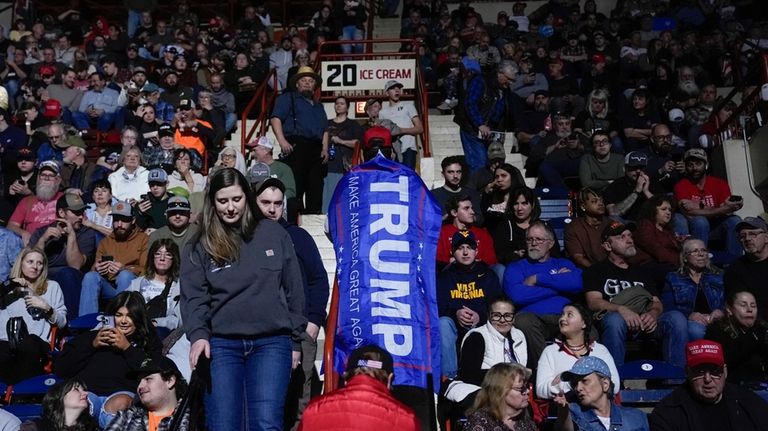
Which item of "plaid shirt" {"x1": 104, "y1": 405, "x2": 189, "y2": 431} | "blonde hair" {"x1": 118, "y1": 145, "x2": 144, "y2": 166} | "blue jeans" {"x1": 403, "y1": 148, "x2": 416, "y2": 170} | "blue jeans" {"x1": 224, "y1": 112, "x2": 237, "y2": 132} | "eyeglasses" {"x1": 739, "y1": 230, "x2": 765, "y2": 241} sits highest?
"blue jeans" {"x1": 224, "y1": 112, "x2": 237, "y2": 132}

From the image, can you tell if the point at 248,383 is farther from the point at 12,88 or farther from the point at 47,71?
the point at 12,88

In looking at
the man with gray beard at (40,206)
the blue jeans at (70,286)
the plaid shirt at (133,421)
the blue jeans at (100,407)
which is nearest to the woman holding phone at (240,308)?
the plaid shirt at (133,421)

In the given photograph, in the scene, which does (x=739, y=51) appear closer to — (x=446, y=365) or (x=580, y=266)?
(x=580, y=266)

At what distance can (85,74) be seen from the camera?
14852 millimetres

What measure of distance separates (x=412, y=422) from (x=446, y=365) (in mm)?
2434

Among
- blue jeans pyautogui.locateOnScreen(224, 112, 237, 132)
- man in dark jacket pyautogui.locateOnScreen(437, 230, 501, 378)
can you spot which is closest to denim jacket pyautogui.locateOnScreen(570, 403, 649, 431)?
man in dark jacket pyautogui.locateOnScreen(437, 230, 501, 378)

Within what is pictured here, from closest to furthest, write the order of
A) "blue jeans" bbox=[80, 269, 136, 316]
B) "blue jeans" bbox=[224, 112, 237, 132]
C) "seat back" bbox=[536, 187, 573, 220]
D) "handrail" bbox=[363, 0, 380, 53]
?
"blue jeans" bbox=[80, 269, 136, 316], "seat back" bbox=[536, 187, 573, 220], "blue jeans" bbox=[224, 112, 237, 132], "handrail" bbox=[363, 0, 380, 53]

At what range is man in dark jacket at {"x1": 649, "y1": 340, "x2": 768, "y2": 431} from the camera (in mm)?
6000

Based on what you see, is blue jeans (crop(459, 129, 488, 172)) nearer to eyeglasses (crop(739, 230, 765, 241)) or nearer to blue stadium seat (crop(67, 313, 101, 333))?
eyeglasses (crop(739, 230, 765, 241))

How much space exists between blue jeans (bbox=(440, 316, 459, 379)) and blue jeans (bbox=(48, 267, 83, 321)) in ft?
11.5

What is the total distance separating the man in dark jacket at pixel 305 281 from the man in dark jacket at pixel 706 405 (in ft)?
7.34

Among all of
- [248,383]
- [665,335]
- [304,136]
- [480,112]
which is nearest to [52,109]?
[304,136]

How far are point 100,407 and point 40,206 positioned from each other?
14.0ft

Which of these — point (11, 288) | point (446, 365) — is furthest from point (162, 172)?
point (446, 365)
